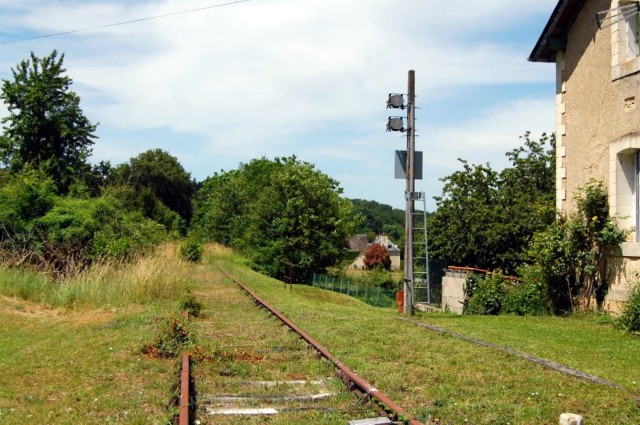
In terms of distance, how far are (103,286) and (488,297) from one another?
9227mm

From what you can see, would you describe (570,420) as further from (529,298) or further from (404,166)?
(529,298)

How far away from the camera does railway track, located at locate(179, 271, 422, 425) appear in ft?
19.0

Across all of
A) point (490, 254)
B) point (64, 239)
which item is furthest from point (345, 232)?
point (64, 239)

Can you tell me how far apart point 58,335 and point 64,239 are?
27.6 feet

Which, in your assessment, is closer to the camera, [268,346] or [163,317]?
[268,346]

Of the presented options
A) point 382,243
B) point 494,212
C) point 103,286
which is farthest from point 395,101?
point 382,243

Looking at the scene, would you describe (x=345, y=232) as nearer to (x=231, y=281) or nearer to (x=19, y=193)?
(x=231, y=281)

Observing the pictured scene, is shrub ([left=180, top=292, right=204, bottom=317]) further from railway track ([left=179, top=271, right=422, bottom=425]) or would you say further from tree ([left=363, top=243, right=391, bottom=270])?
tree ([left=363, top=243, right=391, bottom=270])

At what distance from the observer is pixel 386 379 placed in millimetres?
7074

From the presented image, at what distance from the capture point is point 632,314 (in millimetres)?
10945

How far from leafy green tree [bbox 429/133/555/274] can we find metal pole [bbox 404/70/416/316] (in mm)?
14160

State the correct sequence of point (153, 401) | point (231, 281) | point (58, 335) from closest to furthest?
point (153, 401)
point (58, 335)
point (231, 281)

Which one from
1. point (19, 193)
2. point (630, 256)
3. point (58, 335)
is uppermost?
point (19, 193)

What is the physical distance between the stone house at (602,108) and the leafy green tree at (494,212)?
1272 centimetres
